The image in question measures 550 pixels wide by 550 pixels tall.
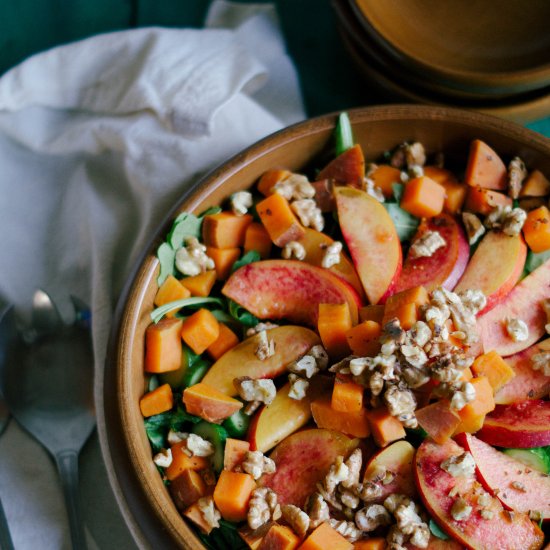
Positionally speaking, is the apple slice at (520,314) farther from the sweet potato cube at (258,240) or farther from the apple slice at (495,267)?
the sweet potato cube at (258,240)

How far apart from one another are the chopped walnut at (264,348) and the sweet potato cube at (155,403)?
221 mm

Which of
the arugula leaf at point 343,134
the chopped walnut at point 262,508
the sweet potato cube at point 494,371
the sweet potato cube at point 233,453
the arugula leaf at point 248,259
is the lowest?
the chopped walnut at point 262,508

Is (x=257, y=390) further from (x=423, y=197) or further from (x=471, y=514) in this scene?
(x=423, y=197)

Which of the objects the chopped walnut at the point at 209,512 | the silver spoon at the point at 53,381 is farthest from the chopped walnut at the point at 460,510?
the silver spoon at the point at 53,381

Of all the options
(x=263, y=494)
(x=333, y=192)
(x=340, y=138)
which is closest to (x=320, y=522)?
(x=263, y=494)

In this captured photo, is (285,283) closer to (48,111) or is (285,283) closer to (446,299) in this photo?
(446,299)

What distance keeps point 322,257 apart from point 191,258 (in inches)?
11.8

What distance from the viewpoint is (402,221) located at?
1768mm

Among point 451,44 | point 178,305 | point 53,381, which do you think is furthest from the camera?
point 451,44

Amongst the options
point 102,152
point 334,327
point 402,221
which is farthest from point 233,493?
point 102,152

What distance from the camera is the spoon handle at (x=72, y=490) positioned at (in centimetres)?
181

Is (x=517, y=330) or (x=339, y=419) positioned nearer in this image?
(x=339, y=419)

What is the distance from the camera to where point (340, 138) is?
1.76m

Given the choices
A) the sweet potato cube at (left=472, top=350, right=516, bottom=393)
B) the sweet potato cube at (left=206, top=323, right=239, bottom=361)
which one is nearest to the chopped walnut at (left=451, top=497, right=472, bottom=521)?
the sweet potato cube at (left=472, top=350, right=516, bottom=393)
